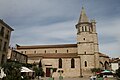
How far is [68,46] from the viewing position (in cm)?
5609

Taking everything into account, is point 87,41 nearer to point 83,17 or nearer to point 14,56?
point 83,17

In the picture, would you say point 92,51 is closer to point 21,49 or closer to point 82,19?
point 82,19

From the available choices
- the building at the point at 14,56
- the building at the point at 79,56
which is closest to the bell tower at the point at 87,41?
the building at the point at 79,56

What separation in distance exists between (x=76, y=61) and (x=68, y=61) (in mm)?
2515

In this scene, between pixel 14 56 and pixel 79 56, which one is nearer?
pixel 14 56

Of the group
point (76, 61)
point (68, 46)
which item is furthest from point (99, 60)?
point (68, 46)

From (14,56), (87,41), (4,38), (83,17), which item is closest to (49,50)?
(87,41)

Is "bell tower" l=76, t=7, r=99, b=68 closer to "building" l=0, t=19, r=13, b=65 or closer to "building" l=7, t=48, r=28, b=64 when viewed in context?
"building" l=7, t=48, r=28, b=64

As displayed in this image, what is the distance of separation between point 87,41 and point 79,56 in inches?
218

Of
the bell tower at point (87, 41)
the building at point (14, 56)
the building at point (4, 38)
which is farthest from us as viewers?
the bell tower at point (87, 41)

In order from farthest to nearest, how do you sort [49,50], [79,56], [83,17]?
[49,50] → [83,17] → [79,56]

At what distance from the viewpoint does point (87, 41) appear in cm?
5231

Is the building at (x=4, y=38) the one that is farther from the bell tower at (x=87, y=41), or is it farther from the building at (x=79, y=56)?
the bell tower at (x=87, y=41)

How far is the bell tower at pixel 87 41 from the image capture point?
50838mm
